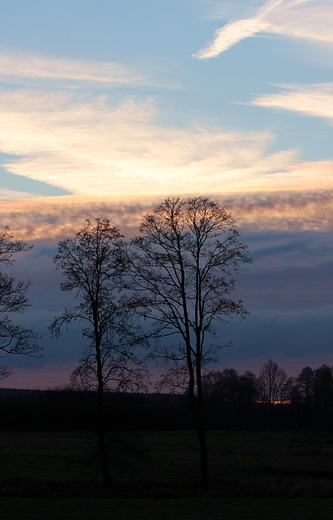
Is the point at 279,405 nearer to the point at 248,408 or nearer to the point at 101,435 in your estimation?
the point at 248,408

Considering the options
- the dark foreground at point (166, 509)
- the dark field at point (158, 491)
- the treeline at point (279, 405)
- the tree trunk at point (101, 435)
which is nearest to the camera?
the dark foreground at point (166, 509)

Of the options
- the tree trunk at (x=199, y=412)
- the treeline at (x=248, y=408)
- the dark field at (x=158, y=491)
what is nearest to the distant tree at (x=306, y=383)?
the treeline at (x=248, y=408)

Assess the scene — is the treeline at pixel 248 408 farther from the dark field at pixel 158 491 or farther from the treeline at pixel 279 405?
the dark field at pixel 158 491

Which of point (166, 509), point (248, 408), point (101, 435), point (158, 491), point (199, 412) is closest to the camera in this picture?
point (166, 509)

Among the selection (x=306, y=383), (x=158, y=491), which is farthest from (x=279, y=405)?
(x=158, y=491)


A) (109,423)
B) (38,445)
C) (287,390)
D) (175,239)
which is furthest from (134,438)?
(287,390)

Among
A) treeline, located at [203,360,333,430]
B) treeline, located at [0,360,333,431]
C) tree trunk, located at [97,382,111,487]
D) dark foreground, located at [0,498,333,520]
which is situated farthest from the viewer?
treeline, located at [203,360,333,430]

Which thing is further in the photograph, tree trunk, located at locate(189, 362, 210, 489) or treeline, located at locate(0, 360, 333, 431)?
treeline, located at locate(0, 360, 333, 431)

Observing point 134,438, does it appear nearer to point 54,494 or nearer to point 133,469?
point 133,469

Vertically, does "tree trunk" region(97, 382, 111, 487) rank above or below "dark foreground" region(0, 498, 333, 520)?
above

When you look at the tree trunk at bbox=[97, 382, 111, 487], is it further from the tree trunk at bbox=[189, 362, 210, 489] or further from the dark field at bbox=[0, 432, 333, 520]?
the tree trunk at bbox=[189, 362, 210, 489]

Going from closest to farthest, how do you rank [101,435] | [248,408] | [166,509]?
[166,509], [101,435], [248,408]

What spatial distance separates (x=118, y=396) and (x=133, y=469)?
4077 millimetres

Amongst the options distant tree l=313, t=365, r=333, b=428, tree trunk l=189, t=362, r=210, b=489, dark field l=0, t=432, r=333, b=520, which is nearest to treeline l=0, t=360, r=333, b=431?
distant tree l=313, t=365, r=333, b=428
